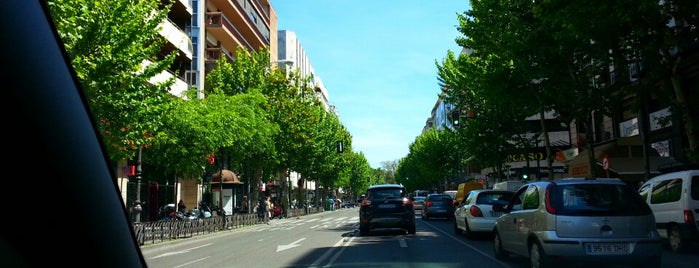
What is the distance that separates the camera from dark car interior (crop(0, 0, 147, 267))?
1438 mm

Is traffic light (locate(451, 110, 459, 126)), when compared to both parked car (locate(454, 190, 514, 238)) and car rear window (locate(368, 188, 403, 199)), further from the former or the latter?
parked car (locate(454, 190, 514, 238))

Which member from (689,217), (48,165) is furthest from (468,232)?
(48,165)

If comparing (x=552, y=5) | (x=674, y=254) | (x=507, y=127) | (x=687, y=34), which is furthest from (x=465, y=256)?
(x=507, y=127)

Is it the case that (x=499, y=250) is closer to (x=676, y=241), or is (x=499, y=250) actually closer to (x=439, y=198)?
(x=676, y=241)

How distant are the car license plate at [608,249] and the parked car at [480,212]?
782 cm

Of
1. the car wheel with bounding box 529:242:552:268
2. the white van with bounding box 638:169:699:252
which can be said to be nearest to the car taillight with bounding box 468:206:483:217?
the white van with bounding box 638:169:699:252

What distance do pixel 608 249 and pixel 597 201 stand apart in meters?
0.71

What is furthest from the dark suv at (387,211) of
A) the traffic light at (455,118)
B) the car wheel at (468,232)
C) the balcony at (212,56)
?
the balcony at (212,56)

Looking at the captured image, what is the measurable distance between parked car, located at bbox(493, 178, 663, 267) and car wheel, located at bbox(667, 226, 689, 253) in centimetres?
455

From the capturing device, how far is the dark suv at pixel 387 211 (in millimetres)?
19422

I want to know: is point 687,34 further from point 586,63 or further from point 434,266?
point 434,266

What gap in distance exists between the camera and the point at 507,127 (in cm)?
3578

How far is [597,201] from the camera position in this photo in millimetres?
8812

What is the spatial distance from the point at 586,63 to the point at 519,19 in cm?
318
